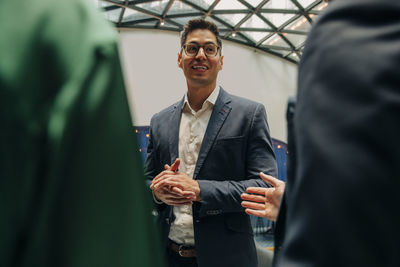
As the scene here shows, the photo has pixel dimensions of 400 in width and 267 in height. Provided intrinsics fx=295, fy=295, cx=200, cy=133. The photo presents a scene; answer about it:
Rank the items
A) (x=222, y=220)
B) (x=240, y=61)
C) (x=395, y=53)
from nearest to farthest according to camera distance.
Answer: (x=395, y=53) → (x=222, y=220) → (x=240, y=61)

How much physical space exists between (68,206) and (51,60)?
0.55 feet

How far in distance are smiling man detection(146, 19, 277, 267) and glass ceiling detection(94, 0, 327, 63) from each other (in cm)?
797

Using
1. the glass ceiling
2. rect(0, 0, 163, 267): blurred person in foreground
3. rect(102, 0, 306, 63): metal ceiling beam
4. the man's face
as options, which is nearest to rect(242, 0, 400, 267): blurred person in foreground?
rect(0, 0, 163, 267): blurred person in foreground

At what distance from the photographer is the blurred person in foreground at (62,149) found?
32 centimetres

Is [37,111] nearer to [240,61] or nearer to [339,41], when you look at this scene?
[339,41]

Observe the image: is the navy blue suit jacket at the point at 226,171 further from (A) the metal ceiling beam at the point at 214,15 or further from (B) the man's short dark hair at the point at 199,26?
(A) the metal ceiling beam at the point at 214,15

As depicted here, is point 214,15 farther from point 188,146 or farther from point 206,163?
point 206,163

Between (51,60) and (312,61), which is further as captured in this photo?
(312,61)

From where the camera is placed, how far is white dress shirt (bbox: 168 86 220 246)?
5.89ft

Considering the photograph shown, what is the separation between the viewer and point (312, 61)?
0.53m

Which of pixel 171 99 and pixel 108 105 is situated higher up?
pixel 171 99

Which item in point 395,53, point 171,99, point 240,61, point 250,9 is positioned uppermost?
point 250,9

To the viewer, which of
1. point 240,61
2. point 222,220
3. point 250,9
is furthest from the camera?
point 240,61

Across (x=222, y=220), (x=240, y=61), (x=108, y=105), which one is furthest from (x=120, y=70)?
(x=240, y=61)
